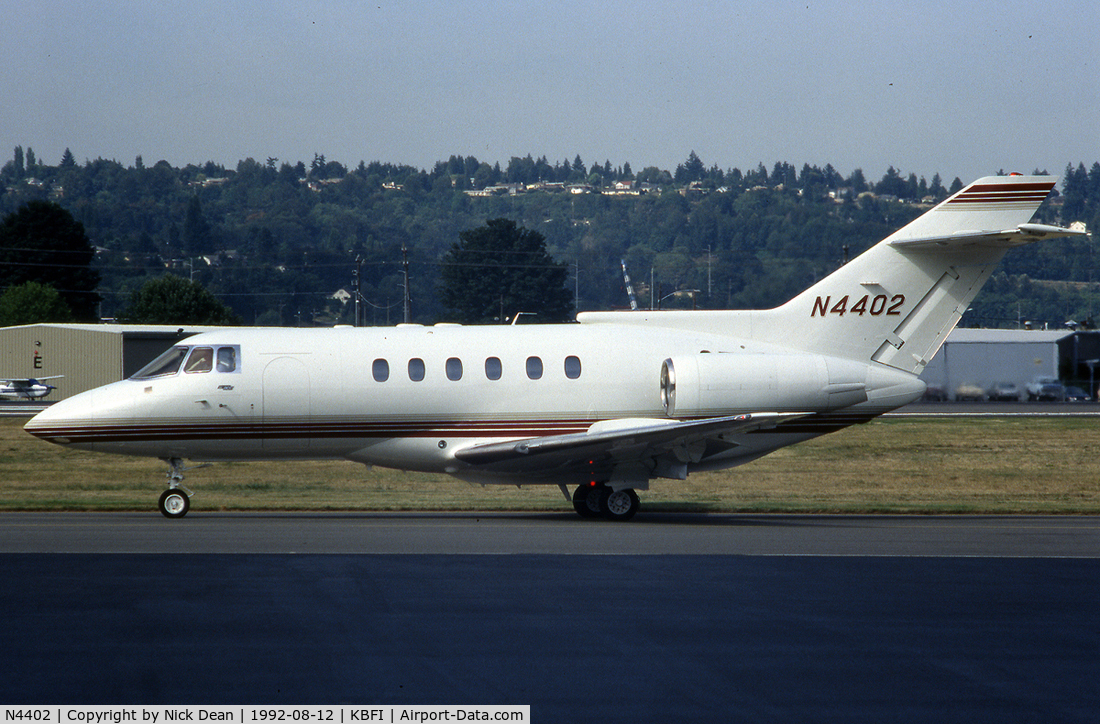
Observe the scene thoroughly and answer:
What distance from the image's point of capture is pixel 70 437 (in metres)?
19.2

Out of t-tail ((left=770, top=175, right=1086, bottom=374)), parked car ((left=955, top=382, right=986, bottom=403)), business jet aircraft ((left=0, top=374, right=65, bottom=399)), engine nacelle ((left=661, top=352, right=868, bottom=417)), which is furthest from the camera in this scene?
business jet aircraft ((left=0, top=374, right=65, bottom=399))

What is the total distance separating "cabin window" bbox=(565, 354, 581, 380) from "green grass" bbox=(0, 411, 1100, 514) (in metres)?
3.40

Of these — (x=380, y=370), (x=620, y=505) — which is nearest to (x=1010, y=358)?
(x=620, y=505)

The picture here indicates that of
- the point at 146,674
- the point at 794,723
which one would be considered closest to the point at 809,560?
the point at 794,723

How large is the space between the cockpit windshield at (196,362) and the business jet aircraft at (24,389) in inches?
1973

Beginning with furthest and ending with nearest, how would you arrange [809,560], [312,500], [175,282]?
[175,282], [312,500], [809,560]

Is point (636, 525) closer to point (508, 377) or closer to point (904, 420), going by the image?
point (508, 377)

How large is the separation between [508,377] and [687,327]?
3.51 meters

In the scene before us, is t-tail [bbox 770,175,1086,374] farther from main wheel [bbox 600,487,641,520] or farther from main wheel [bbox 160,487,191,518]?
main wheel [bbox 160,487,191,518]

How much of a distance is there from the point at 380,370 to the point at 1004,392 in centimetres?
4026

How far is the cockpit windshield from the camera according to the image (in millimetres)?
19578

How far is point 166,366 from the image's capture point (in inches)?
774
